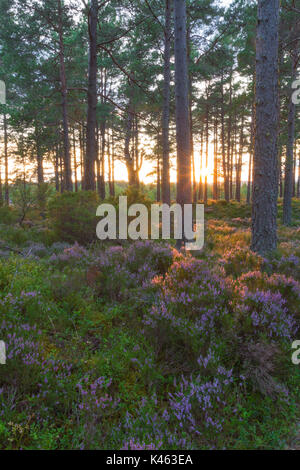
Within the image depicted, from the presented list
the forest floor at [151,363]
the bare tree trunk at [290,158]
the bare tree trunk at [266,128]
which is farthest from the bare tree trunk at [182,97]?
the bare tree trunk at [290,158]

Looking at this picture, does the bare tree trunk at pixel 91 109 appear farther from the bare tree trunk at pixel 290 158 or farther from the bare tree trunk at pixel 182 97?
the bare tree trunk at pixel 290 158

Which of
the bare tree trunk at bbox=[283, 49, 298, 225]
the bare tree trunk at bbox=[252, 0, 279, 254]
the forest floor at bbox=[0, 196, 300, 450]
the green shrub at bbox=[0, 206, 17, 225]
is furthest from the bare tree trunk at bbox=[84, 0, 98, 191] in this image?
the bare tree trunk at bbox=[283, 49, 298, 225]

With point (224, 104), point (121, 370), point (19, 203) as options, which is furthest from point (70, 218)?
point (224, 104)

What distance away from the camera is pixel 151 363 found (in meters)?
2.62

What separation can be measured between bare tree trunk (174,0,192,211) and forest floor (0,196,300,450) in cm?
410

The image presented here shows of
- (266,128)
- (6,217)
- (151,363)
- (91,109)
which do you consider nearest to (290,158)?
(266,128)

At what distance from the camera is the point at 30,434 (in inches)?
74.5

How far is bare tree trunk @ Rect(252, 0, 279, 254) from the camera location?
5.45 metres

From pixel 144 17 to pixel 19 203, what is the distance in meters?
10.2

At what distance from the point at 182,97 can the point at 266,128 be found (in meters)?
2.98

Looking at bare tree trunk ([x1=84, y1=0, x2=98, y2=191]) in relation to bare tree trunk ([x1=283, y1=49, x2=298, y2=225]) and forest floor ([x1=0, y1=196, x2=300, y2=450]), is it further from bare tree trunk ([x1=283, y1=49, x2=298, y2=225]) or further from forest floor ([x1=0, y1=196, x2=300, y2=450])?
bare tree trunk ([x1=283, y1=49, x2=298, y2=225])

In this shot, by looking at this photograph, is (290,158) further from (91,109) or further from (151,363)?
(151,363)

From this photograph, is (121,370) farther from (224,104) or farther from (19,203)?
(224,104)

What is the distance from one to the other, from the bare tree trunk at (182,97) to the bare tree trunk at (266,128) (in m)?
2.26
